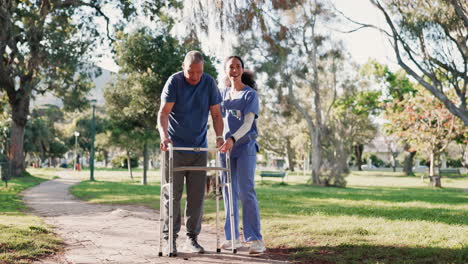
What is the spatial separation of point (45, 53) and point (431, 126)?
2139 centimetres

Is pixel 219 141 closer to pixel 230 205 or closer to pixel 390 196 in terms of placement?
pixel 230 205

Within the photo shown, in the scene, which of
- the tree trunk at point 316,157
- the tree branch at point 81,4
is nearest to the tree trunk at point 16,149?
the tree branch at point 81,4

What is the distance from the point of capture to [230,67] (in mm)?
5359

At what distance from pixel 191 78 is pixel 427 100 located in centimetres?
2717

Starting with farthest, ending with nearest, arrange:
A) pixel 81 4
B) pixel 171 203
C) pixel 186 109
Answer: pixel 81 4, pixel 186 109, pixel 171 203

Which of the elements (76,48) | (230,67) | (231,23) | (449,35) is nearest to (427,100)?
(449,35)

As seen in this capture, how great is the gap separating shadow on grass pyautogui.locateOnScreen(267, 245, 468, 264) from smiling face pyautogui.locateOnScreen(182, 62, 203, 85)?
203 centimetres

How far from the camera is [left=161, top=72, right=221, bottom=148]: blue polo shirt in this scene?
497 cm

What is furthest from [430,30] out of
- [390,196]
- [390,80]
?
[390,80]

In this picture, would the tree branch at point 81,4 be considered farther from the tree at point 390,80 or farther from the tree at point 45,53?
the tree at point 390,80

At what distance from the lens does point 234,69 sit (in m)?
5.36

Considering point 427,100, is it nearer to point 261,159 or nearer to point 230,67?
point 230,67

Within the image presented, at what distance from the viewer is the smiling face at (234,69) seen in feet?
17.6

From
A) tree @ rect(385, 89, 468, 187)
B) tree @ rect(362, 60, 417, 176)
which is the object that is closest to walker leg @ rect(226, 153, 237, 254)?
tree @ rect(385, 89, 468, 187)
